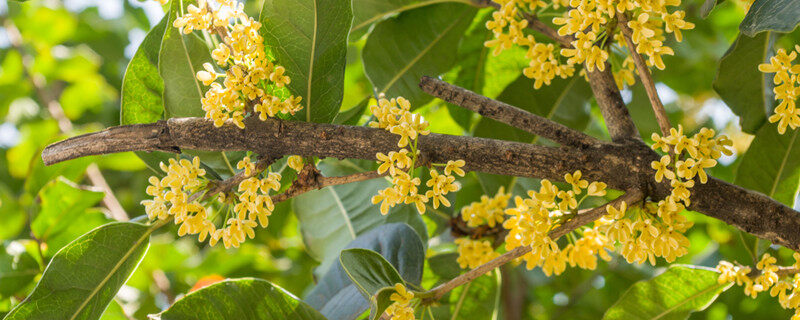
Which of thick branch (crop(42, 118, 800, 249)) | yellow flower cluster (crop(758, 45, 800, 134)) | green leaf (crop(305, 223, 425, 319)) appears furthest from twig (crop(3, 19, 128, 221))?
yellow flower cluster (crop(758, 45, 800, 134))

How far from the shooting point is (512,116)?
0.89 m

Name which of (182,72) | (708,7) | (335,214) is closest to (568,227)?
(708,7)

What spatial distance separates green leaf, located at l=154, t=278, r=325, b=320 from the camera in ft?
3.30

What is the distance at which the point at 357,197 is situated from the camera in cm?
162

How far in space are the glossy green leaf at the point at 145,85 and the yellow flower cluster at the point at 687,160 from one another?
786 millimetres

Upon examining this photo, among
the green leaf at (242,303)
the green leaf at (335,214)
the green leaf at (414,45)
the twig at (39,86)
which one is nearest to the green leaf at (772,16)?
the green leaf at (414,45)

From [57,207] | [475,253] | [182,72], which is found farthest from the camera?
[57,207]

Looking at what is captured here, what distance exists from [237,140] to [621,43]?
628 mm

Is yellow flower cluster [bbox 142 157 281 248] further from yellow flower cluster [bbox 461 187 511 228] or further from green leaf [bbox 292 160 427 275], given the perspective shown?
green leaf [bbox 292 160 427 275]

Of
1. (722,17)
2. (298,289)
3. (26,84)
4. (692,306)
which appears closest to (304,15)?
(692,306)

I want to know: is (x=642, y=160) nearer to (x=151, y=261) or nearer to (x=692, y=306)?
(x=692, y=306)

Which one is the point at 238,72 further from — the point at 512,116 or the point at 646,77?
the point at 646,77

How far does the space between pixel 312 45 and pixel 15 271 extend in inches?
43.2

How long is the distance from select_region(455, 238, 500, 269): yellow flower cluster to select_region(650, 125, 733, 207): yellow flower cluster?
469mm
